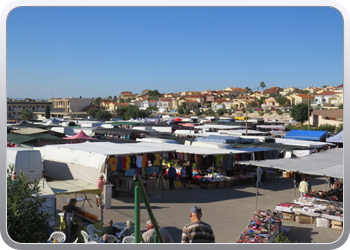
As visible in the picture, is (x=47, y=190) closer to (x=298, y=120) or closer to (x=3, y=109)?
(x=3, y=109)

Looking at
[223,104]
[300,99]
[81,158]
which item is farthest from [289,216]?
[223,104]

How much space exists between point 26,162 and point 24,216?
706 cm

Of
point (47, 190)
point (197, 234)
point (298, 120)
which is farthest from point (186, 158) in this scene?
Answer: point (298, 120)

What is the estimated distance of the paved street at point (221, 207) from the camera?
31.6ft

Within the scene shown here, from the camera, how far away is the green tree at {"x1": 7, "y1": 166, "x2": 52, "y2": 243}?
6285mm

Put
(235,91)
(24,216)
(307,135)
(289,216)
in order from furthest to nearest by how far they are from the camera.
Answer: (235,91), (307,135), (289,216), (24,216)

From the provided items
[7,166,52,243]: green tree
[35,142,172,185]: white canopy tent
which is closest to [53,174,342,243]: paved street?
[35,142,172,185]: white canopy tent

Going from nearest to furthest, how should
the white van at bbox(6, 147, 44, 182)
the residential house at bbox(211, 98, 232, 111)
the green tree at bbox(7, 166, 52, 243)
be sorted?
1. the green tree at bbox(7, 166, 52, 243)
2. the white van at bbox(6, 147, 44, 182)
3. the residential house at bbox(211, 98, 232, 111)

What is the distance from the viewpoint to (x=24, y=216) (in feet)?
21.2

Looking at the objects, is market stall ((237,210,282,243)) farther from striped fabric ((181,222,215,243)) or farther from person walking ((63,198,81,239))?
person walking ((63,198,81,239))

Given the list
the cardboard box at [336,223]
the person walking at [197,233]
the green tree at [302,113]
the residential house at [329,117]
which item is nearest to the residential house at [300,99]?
the green tree at [302,113]

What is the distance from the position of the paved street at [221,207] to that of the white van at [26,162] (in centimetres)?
110

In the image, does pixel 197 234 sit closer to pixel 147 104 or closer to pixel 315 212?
pixel 315 212

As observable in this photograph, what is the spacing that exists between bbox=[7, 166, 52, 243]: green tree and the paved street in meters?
1.90
